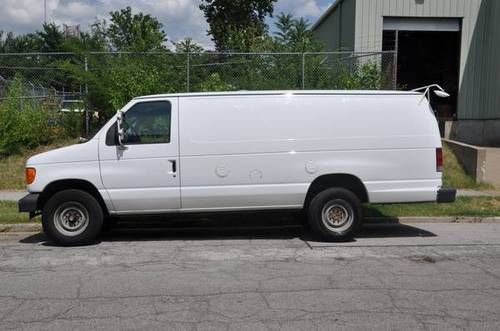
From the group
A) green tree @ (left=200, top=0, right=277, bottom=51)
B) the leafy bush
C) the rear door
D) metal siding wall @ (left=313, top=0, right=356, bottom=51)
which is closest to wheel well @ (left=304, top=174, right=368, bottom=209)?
the rear door

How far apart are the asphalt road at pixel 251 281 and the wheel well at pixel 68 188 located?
65 cm

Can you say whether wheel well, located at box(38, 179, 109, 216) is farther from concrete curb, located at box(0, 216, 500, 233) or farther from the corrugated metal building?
the corrugated metal building

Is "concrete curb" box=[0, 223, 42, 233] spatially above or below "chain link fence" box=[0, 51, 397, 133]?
below

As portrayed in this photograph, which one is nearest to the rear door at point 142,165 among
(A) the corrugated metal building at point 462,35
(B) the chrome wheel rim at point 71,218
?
(B) the chrome wheel rim at point 71,218

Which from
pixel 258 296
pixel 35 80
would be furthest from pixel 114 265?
pixel 35 80

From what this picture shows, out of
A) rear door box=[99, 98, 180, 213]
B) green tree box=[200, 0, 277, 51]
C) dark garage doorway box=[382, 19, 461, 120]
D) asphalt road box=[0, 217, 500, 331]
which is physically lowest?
asphalt road box=[0, 217, 500, 331]

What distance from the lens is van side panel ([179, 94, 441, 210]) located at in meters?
8.41

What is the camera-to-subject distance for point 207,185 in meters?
8.44

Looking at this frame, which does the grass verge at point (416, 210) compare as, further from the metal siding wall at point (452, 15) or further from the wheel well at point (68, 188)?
the metal siding wall at point (452, 15)

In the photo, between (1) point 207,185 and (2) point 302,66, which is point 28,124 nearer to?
(2) point 302,66

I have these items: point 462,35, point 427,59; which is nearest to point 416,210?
point 462,35

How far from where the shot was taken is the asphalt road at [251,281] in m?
5.22

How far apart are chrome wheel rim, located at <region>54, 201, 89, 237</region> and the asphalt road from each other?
0.26m

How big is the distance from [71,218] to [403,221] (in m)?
5.25
